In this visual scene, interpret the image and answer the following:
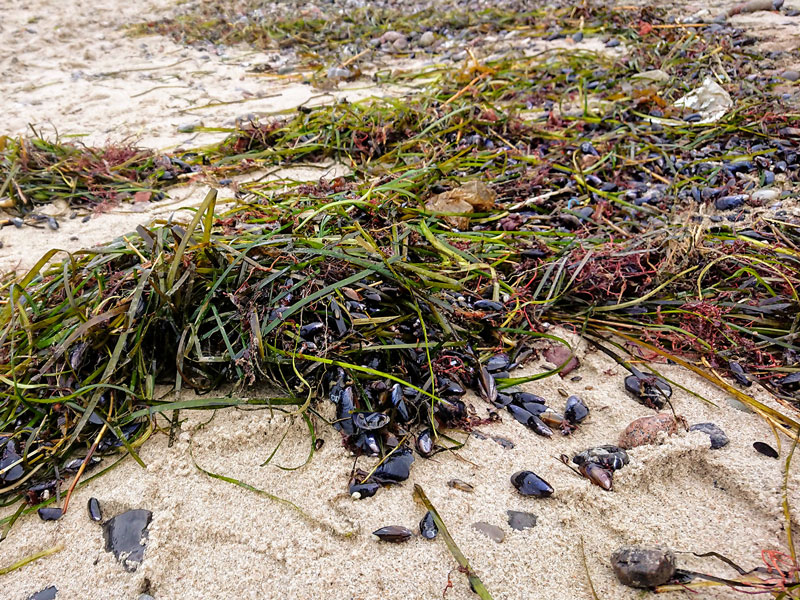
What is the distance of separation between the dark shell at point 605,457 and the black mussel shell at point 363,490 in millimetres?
608

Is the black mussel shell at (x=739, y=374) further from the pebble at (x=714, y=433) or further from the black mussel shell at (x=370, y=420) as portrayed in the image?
the black mussel shell at (x=370, y=420)

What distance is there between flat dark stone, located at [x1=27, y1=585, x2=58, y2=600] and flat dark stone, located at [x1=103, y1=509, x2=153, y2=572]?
0.44 feet

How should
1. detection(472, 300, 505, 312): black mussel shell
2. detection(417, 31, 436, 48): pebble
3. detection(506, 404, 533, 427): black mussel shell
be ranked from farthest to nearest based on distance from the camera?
detection(417, 31, 436, 48): pebble → detection(472, 300, 505, 312): black mussel shell → detection(506, 404, 533, 427): black mussel shell

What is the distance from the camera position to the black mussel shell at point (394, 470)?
4.86 ft

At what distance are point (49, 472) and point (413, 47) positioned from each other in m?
5.47

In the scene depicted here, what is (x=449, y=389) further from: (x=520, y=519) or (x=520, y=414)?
(x=520, y=519)

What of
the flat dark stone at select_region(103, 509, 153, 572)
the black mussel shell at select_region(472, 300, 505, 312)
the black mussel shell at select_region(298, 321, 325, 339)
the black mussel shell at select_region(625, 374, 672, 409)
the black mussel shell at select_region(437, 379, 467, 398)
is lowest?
the flat dark stone at select_region(103, 509, 153, 572)

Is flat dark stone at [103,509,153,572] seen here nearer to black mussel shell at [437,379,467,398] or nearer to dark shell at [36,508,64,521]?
dark shell at [36,508,64,521]

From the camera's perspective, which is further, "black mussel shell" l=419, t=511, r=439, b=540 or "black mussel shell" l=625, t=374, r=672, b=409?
"black mussel shell" l=625, t=374, r=672, b=409

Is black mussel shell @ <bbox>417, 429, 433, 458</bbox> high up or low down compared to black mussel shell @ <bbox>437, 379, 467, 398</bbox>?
down

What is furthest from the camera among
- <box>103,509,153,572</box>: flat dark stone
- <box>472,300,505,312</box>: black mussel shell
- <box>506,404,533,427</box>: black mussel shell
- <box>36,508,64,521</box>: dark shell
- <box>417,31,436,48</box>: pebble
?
<box>417,31,436,48</box>: pebble

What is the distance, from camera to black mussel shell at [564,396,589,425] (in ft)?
5.49

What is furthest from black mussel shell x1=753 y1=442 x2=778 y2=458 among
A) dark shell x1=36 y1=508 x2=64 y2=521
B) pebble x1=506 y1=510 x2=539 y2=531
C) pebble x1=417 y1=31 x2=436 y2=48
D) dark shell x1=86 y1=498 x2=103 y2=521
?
pebble x1=417 y1=31 x2=436 y2=48

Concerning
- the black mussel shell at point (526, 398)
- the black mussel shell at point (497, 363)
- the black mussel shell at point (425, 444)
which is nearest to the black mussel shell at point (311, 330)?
the black mussel shell at point (425, 444)
